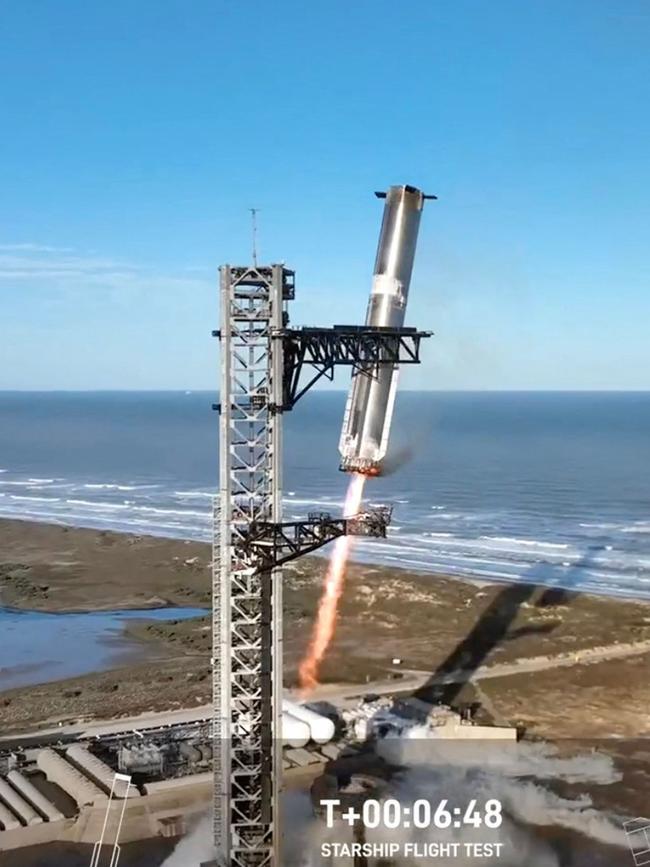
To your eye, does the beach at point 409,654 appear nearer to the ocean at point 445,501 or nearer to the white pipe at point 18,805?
the white pipe at point 18,805

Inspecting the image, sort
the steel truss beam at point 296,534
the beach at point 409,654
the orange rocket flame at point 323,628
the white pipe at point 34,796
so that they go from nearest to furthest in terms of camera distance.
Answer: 1. the steel truss beam at point 296,534
2. the white pipe at point 34,796
3. the beach at point 409,654
4. the orange rocket flame at point 323,628

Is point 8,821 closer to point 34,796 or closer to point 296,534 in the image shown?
point 34,796

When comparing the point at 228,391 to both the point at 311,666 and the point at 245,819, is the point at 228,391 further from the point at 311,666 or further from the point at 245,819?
the point at 311,666

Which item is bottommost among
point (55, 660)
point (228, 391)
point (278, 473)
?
point (55, 660)

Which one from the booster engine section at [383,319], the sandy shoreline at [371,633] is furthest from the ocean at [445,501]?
the sandy shoreline at [371,633]

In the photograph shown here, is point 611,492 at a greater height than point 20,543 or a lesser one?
greater

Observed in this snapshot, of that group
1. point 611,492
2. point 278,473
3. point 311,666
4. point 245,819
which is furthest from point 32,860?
point 611,492

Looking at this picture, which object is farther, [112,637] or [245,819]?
[112,637]
